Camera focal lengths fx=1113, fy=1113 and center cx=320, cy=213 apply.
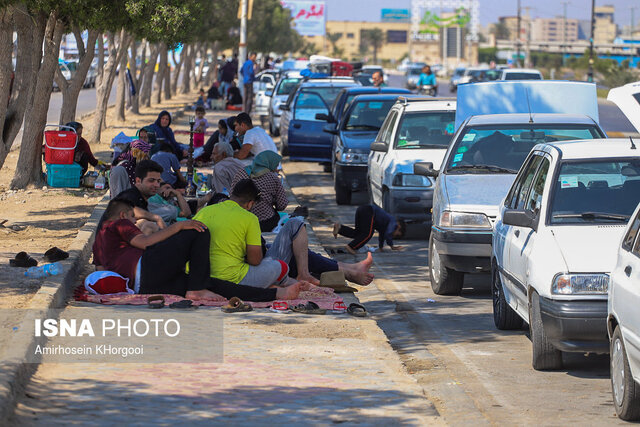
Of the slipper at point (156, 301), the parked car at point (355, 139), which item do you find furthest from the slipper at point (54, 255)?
the parked car at point (355, 139)

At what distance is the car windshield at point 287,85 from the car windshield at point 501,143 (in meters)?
20.6

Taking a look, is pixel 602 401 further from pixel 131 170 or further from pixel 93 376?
pixel 131 170

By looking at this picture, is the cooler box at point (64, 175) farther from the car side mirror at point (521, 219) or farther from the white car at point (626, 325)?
the white car at point (626, 325)

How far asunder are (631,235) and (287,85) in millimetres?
27056

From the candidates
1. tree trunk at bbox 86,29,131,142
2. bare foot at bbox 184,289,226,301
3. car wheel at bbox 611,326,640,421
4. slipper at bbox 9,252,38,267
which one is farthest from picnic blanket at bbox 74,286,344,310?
tree trunk at bbox 86,29,131,142

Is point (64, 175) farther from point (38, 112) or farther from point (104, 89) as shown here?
point (104, 89)

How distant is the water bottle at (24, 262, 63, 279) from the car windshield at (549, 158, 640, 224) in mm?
4499

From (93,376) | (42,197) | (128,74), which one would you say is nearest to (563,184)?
(93,376)

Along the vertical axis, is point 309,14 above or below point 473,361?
above

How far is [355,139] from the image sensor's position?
738 inches

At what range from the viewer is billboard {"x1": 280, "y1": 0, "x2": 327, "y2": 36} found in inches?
4596

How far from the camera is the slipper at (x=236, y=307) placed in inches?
363

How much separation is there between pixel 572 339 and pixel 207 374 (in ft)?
7.72

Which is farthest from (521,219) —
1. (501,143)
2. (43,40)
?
(43,40)
